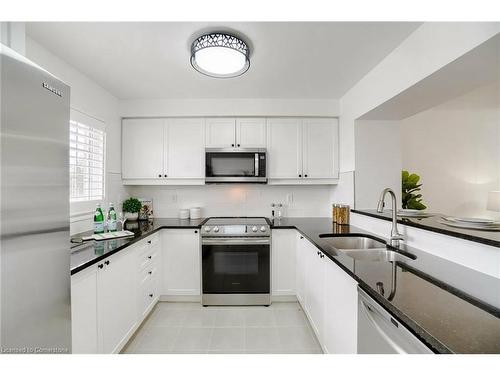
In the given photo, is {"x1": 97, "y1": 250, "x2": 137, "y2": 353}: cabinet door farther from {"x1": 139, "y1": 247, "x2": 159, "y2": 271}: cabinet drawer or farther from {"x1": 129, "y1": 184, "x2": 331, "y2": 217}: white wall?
{"x1": 129, "y1": 184, "x2": 331, "y2": 217}: white wall

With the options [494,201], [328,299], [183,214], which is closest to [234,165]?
[183,214]

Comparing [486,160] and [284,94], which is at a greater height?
[284,94]

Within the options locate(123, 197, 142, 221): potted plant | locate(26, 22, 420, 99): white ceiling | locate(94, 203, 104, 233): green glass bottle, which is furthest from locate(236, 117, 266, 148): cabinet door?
locate(94, 203, 104, 233): green glass bottle

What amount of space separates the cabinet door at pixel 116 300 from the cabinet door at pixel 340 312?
5.00 ft

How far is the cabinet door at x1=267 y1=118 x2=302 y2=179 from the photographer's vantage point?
2.88m

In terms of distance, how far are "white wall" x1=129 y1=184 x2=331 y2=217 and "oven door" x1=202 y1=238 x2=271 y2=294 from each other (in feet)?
2.41

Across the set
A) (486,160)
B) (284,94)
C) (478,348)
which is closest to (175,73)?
(284,94)

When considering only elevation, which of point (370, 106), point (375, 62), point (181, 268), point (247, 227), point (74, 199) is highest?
point (375, 62)

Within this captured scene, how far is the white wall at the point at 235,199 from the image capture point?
3170 mm

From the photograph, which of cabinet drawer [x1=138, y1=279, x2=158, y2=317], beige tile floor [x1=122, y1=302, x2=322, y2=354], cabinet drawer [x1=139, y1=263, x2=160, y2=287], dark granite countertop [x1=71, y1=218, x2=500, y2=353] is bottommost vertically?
beige tile floor [x1=122, y1=302, x2=322, y2=354]

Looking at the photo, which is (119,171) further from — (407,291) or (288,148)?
(407,291)

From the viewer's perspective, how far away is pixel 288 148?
9.47 ft

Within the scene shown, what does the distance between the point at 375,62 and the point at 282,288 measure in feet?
7.74

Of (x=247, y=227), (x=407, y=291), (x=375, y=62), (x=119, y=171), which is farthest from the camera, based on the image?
(x=119, y=171)
